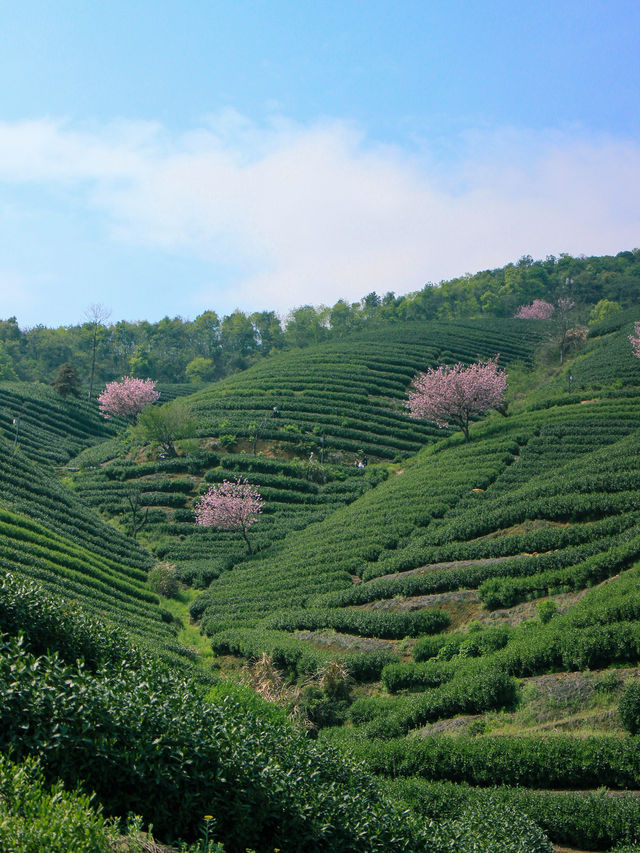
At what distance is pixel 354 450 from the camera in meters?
59.5

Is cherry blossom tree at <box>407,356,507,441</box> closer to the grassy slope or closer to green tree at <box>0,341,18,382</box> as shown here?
the grassy slope

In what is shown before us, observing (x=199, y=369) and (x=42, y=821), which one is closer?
(x=42, y=821)

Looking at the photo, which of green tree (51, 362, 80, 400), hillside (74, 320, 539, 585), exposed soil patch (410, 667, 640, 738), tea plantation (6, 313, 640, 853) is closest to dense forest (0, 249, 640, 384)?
green tree (51, 362, 80, 400)

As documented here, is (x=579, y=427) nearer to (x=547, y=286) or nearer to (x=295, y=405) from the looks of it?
(x=295, y=405)

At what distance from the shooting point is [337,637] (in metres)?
28.5

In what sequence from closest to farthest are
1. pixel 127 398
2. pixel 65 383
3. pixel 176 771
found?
pixel 176 771 < pixel 127 398 < pixel 65 383

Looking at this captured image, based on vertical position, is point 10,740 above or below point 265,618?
above

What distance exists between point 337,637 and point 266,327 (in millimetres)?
113489

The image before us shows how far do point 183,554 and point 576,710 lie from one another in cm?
3061

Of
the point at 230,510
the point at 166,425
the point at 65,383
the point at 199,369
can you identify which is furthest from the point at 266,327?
the point at 230,510

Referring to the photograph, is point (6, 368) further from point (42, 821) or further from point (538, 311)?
point (42, 821)

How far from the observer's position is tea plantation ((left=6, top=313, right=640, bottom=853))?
12398 mm

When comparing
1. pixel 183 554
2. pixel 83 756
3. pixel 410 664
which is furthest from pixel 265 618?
pixel 83 756

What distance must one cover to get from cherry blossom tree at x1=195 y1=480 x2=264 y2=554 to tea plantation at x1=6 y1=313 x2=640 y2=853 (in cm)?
138
